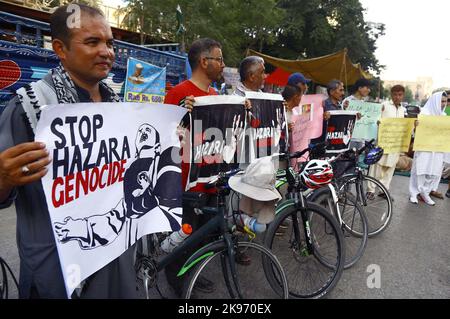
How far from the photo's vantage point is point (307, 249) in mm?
2633

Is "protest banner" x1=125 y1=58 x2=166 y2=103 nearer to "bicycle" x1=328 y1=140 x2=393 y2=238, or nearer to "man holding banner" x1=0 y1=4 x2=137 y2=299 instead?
"bicycle" x1=328 y1=140 x2=393 y2=238

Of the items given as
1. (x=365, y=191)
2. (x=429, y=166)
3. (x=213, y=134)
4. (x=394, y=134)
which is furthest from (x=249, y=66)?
(x=429, y=166)

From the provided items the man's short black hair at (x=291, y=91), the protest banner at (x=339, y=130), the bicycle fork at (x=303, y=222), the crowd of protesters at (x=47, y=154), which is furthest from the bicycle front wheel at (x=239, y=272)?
the man's short black hair at (x=291, y=91)

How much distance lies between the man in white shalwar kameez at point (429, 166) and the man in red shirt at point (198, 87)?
14.8 feet

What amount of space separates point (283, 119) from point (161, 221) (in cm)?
190

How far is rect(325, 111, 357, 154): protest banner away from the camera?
398 centimetres

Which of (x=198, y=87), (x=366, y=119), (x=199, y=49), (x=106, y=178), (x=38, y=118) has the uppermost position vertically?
(x=199, y=49)

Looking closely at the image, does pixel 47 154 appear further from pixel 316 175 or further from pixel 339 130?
pixel 339 130

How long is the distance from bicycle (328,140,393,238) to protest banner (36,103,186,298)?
2277 millimetres

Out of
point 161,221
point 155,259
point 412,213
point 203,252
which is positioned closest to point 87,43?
point 161,221

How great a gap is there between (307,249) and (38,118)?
2.15 meters

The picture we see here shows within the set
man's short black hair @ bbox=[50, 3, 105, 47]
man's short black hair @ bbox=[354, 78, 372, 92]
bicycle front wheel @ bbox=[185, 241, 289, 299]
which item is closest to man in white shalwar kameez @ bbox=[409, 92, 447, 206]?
man's short black hair @ bbox=[354, 78, 372, 92]

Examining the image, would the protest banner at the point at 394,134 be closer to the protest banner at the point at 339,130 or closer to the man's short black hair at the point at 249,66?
the protest banner at the point at 339,130

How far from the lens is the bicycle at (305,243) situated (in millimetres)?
2578
